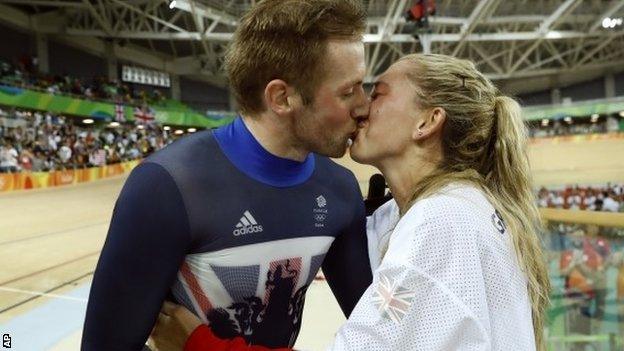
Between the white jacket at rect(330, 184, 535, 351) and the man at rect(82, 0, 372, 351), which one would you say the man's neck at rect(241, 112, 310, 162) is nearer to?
the man at rect(82, 0, 372, 351)

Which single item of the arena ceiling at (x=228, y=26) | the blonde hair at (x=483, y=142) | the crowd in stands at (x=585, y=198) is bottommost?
the crowd in stands at (x=585, y=198)

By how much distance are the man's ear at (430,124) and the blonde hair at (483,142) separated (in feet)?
0.06

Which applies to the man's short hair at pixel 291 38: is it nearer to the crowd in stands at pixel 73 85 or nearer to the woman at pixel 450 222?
the woman at pixel 450 222

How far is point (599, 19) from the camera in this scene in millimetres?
27594

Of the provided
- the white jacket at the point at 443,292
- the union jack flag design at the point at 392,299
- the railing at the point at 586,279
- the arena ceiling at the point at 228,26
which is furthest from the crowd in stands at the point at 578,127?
the union jack flag design at the point at 392,299

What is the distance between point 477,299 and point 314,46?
769 mm

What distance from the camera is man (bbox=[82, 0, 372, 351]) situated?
136 centimetres

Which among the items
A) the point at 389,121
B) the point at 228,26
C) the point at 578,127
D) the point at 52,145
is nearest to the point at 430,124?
the point at 389,121

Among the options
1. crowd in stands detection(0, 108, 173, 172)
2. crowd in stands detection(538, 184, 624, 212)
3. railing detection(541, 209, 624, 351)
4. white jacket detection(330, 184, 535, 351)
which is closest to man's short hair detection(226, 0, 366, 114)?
white jacket detection(330, 184, 535, 351)

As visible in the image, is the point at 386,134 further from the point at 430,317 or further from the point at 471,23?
the point at 471,23

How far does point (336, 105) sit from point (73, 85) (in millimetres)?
27762

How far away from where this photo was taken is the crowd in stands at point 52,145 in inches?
603

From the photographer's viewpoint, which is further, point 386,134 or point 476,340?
point 386,134

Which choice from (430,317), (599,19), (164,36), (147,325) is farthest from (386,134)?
(599,19)
